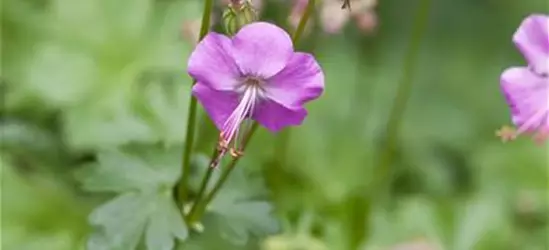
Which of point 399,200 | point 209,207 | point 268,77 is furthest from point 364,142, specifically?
point 268,77

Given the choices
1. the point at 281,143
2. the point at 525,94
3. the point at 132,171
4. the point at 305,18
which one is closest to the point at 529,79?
the point at 525,94

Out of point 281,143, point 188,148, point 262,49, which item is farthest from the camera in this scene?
point 281,143

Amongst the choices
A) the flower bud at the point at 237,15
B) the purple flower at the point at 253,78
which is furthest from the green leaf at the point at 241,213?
the flower bud at the point at 237,15

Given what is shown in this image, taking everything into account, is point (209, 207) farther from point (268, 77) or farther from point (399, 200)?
point (399, 200)

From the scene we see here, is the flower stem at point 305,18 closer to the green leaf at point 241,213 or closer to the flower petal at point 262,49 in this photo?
the flower petal at point 262,49

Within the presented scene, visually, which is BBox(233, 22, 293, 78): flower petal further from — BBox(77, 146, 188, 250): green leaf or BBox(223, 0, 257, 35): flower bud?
BBox(77, 146, 188, 250): green leaf

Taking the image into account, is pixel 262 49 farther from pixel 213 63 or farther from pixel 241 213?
pixel 241 213
